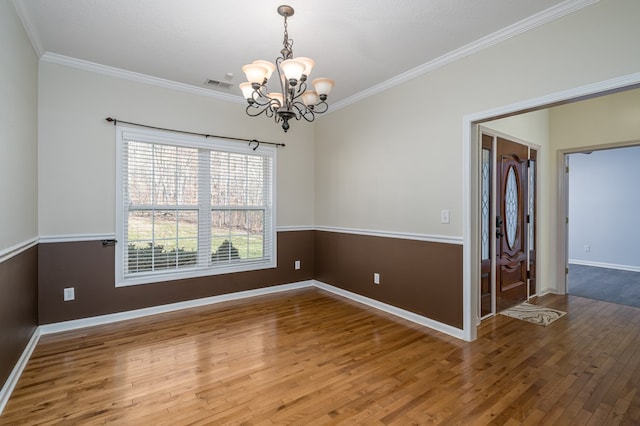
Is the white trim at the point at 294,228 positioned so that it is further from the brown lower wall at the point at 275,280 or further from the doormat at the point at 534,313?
the doormat at the point at 534,313

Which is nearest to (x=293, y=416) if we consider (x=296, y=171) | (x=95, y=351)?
(x=95, y=351)

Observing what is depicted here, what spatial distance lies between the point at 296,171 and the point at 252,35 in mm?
2334

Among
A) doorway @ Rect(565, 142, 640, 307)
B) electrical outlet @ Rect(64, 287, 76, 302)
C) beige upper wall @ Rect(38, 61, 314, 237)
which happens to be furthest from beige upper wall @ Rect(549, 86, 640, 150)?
electrical outlet @ Rect(64, 287, 76, 302)

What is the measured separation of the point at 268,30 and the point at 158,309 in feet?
10.7

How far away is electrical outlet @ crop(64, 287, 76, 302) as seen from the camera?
3231mm

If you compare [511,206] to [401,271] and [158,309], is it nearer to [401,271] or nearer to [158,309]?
[401,271]

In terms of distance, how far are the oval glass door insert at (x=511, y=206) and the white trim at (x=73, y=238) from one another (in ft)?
15.3

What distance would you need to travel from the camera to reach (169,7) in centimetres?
238

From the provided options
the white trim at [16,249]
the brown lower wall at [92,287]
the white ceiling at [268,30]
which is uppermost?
the white ceiling at [268,30]

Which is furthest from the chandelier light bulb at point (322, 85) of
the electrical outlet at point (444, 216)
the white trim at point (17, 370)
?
the white trim at point (17, 370)

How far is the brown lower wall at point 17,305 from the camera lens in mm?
2080

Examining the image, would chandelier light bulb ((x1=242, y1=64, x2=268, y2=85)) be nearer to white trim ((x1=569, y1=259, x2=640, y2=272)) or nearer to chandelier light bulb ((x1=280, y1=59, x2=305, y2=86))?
chandelier light bulb ((x1=280, y1=59, x2=305, y2=86))

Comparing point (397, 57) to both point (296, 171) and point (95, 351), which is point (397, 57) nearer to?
point (296, 171)

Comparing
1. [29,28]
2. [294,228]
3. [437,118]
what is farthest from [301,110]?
[29,28]
